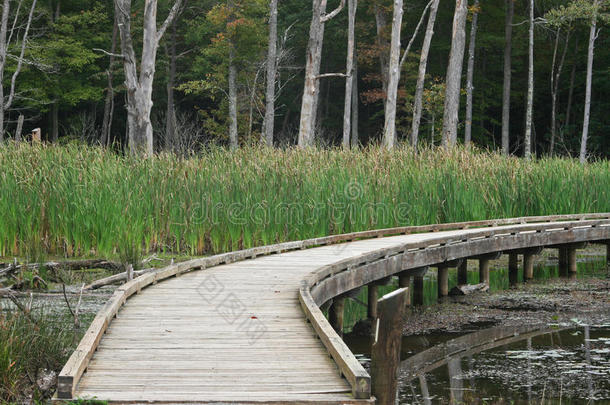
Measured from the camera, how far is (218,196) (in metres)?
10.3

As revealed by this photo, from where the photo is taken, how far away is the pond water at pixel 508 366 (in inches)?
238

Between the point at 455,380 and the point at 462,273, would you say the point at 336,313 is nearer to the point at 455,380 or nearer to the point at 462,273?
the point at 455,380

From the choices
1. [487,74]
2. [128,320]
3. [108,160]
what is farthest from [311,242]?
[487,74]

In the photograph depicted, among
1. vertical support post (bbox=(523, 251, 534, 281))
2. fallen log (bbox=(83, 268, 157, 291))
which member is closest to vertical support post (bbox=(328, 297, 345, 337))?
fallen log (bbox=(83, 268, 157, 291))

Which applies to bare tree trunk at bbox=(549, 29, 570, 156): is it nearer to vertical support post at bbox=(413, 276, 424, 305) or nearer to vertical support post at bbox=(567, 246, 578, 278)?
vertical support post at bbox=(567, 246, 578, 278)

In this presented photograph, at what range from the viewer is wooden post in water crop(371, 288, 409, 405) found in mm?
4047

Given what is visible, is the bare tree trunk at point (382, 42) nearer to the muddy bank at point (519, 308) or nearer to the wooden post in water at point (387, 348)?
the muddy bank at point (519, 308)

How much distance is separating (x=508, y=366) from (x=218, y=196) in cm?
473

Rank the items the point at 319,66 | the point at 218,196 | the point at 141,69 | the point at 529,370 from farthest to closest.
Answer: the point at 319,66, the point at 141,69, the point at 218,196, the point at 529,370

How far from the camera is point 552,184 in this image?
47.9ft

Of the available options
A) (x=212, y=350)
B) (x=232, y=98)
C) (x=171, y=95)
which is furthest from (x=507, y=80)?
(x=212, y=350)

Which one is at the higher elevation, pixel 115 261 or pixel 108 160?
pixel 108 160

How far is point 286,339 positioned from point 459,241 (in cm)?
597

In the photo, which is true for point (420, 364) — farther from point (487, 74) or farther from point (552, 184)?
point (487, 74)
